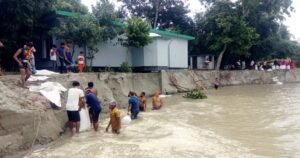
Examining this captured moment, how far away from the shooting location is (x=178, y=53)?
83.5 ft

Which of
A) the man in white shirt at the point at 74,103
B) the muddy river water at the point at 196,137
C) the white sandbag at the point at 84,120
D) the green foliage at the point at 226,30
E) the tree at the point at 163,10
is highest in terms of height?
the tree at the point at 163,10

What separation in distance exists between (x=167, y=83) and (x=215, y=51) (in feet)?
38.0

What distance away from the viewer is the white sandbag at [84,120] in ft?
36.3

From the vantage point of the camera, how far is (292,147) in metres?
9.76

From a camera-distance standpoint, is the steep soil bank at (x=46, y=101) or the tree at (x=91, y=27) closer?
the steep soil bank at (x=46, y=101)

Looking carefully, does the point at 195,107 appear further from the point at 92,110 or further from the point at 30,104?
the point at 30,104

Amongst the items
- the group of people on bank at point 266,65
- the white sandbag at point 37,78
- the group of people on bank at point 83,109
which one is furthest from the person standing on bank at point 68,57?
the group of people on bank at point 266,65

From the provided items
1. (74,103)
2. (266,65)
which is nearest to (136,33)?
(74,103)

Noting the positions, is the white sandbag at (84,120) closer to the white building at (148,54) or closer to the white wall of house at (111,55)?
the white building at (148,54)

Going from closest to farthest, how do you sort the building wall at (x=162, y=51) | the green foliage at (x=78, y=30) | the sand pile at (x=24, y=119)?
1. the sand pile at (x=24, y=119)
2. the green foliage at (x=78, y=30)
3. the building wall at (x=162, y=51)

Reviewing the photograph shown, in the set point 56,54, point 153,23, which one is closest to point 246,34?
point 153,23

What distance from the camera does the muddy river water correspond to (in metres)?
9.05

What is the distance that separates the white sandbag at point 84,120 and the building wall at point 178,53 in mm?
13878

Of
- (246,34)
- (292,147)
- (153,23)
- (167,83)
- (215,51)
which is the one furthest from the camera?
(153,23)
